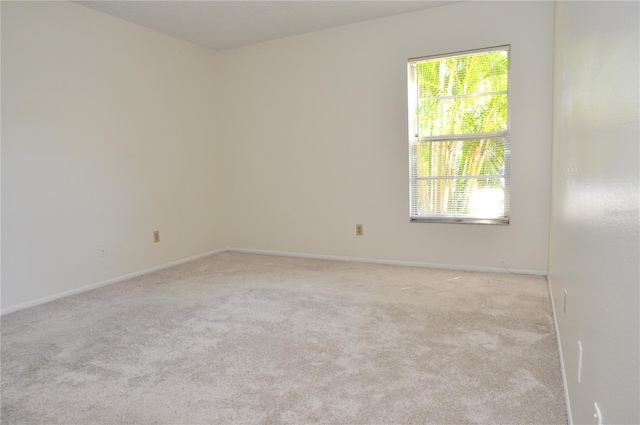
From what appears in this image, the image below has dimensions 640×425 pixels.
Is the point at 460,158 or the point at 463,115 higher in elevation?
the point at 463,115

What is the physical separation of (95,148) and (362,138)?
2519 mm

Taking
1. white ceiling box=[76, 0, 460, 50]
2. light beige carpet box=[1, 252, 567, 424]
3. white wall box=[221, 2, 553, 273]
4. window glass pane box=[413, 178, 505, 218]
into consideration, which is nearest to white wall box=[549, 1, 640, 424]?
light beige carpet box=[1, 252, 567, 424]

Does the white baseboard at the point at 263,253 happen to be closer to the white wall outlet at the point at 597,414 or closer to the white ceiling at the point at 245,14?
the white ceiling at the point at 245,14

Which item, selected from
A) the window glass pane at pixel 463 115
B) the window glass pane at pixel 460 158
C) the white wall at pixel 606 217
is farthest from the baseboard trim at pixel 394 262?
the white wall at pixel 606 217

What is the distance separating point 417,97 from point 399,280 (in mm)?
1786

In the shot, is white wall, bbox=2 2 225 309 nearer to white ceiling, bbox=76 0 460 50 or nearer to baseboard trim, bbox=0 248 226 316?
baseboard trim, bbox=0 248 226 316

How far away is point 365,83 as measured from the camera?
4453 mm

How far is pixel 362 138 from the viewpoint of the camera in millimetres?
4520

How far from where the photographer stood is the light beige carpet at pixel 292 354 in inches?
73.6

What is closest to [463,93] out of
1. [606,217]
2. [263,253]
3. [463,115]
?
[463,115]

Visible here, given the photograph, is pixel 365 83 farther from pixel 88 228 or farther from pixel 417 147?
pixel 88 228

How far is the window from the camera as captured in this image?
3932 mm

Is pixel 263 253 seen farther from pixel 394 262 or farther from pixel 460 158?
pixel 460 158

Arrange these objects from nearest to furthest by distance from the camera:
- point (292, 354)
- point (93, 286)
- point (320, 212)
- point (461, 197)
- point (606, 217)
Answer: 1. point (606, 217)
2. point (292, 354)
3. point (93, 286)
4. point (461, 197)
5. point (320, 212)
